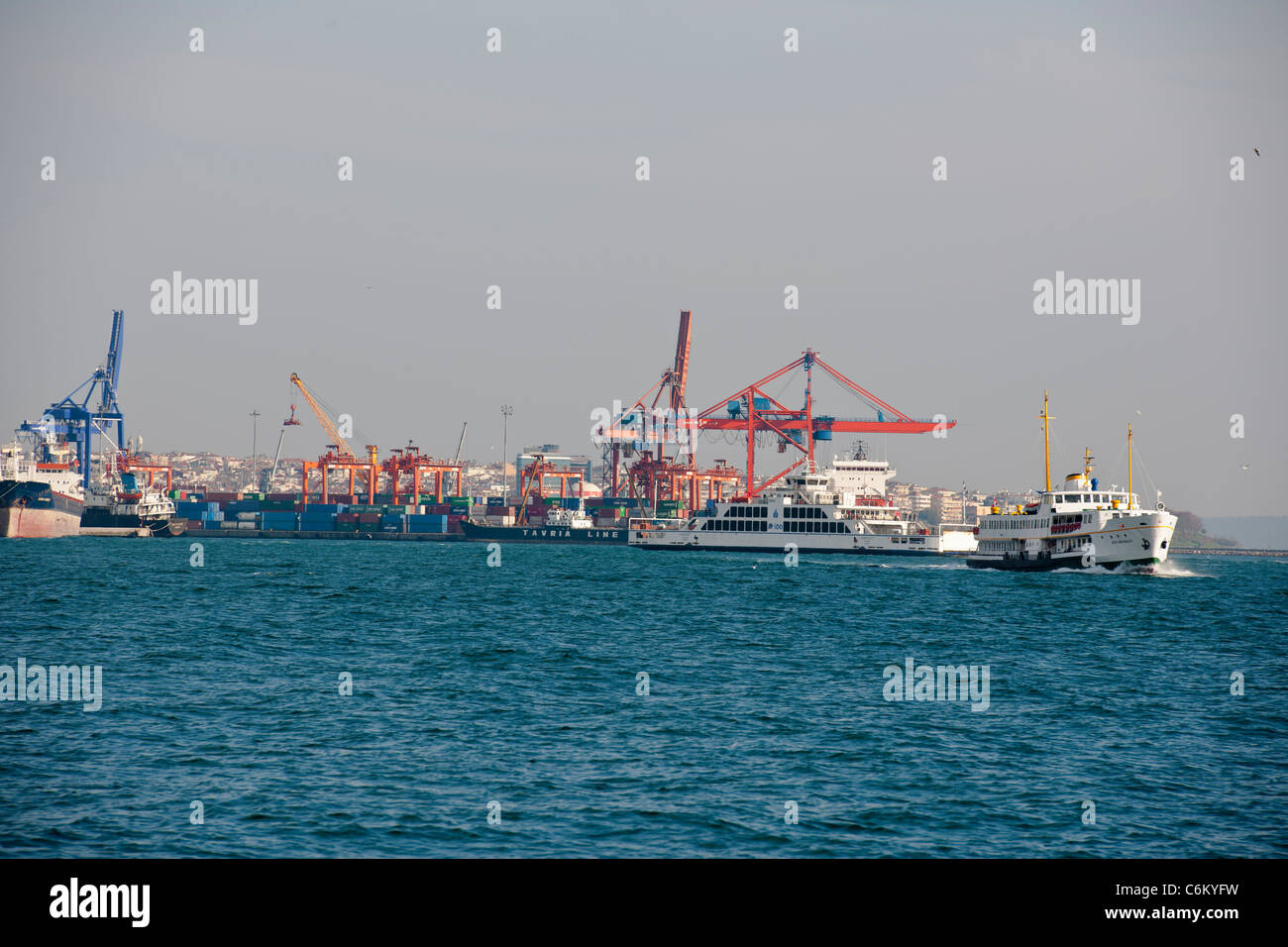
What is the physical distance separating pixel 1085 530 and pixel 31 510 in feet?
430

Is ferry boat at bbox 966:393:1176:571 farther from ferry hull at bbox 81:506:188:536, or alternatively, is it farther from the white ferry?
ferry hull at bbox 81:506:188:536

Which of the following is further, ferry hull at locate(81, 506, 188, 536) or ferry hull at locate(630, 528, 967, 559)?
ferry hull at locate(81, 506, 188, 536)

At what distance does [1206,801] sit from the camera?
58.5 feet

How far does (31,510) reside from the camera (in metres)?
146

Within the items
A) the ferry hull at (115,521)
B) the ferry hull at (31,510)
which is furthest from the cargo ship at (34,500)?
the ferry hull at (115,521)

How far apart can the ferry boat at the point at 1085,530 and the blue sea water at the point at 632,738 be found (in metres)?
27.1

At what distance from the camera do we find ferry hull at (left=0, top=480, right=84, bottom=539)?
473 feet

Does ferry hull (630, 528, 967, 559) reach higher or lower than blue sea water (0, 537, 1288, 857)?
lower

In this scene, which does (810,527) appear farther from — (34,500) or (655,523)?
(34,500)

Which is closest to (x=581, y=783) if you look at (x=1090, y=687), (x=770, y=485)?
(x=1090, y=687)

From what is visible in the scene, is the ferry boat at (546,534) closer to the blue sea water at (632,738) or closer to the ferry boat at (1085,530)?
the ferry boat at (1085,530)

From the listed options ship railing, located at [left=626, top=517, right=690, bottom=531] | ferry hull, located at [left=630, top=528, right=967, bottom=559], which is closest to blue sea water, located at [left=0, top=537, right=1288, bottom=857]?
ferry hull, located at [left=630, top=528, right=967, bottom=559]
